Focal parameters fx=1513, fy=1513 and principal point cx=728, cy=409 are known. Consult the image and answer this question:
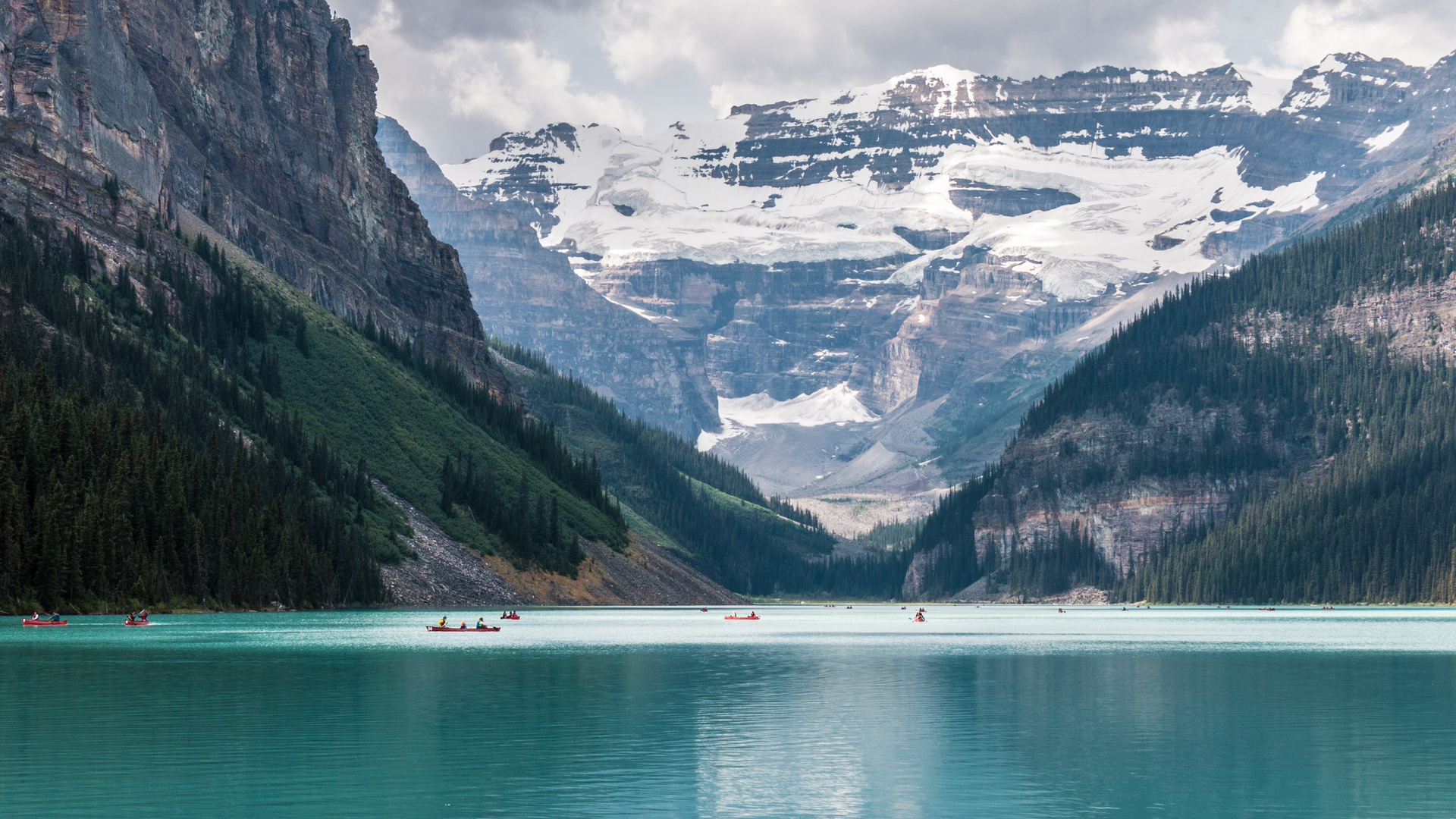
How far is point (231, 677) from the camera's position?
8138 centimetres

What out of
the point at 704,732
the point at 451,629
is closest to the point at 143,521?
the point at 451,629

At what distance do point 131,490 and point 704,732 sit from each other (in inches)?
4194

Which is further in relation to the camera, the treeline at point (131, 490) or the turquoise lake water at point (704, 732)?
the treeline at point (131, 490)

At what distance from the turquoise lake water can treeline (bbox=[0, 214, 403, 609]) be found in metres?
28.3

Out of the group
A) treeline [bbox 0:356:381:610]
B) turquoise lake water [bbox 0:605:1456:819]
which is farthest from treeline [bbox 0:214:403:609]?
turquoise lake water [bbox 0:605:1456:819]

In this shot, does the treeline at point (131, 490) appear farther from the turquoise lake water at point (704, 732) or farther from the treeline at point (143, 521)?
the turquoise lake water at point (704, 732)

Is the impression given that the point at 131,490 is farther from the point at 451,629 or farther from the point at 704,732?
the point at 704,732

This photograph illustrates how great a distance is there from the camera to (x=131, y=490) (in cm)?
15112

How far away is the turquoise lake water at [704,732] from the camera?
4616 cm

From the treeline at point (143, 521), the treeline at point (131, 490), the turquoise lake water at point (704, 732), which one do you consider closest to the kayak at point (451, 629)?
the turquoise lake water at point (704, 732)

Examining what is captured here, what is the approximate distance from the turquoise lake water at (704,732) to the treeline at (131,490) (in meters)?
28.3

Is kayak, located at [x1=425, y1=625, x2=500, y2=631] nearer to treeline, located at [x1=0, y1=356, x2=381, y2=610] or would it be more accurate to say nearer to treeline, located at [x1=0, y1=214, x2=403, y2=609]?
treeline, located at [x1=0, y1=214, x2=403, y2=609]

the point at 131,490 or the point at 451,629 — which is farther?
the point at 131,490

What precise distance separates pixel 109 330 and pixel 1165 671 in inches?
5737
